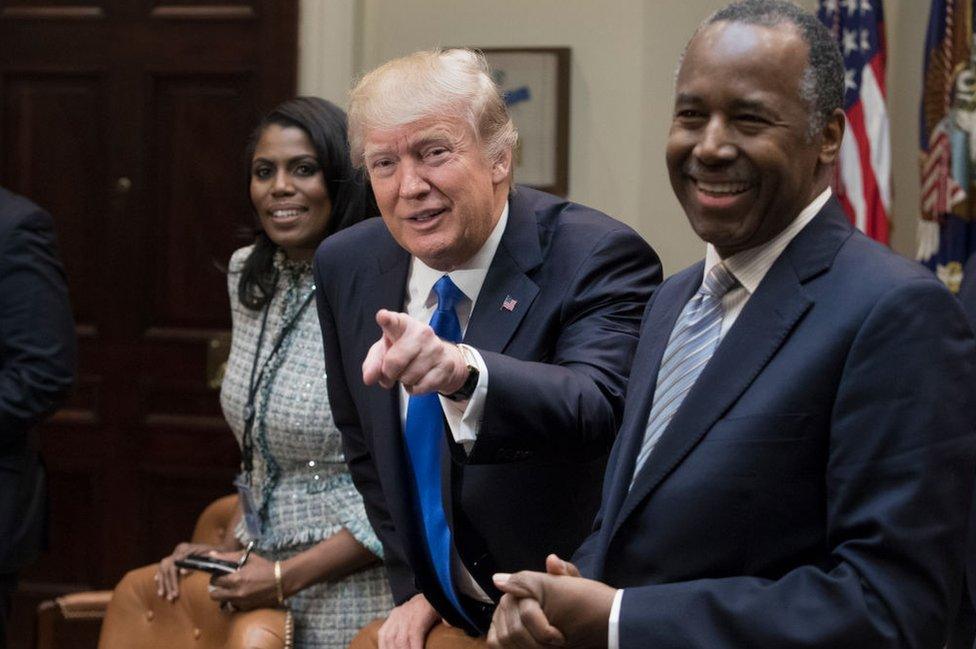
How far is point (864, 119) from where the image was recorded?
4.90m

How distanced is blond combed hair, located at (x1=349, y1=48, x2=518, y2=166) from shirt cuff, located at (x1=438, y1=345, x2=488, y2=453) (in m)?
0.49

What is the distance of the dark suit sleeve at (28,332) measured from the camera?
11.7 ft

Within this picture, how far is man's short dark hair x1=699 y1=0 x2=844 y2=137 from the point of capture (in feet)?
5.37

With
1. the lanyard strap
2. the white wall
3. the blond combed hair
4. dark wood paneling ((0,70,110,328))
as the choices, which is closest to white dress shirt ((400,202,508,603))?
the blond combed hair

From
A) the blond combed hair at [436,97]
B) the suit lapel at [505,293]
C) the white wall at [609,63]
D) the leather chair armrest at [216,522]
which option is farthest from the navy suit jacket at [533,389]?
the white wall at [609,63]

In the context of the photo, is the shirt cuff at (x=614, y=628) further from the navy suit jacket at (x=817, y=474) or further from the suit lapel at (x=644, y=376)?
the suit lapel at (x=644, y=376)

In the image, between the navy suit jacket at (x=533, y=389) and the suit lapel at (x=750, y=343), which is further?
the navy suit jacket at (x=533, y=389)

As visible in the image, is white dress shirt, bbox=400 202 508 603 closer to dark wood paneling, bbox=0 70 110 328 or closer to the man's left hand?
the man's left hand

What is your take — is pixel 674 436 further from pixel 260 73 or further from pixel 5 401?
pixel 260 73

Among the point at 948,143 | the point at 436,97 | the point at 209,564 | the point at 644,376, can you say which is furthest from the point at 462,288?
the point at 948,143

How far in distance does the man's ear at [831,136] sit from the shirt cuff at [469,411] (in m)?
0.55

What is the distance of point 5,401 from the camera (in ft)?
11.6

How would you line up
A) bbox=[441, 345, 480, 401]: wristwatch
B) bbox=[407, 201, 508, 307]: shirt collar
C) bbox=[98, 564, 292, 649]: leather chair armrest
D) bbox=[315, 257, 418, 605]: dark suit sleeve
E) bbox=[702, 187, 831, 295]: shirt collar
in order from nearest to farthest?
bbox=[702, 187, 831, 295]: shirt collar < bbox=[441, 345, 480, 401]: wristwatch < bbox=[407, 201, 508, 307]: shirt collar < bbox=[315, 257, 418, 605]: dark suit sleeve < bbox=[98, 564, 292, 649]: leather chair armrest

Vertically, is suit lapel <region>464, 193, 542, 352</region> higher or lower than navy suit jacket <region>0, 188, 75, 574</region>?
higher
